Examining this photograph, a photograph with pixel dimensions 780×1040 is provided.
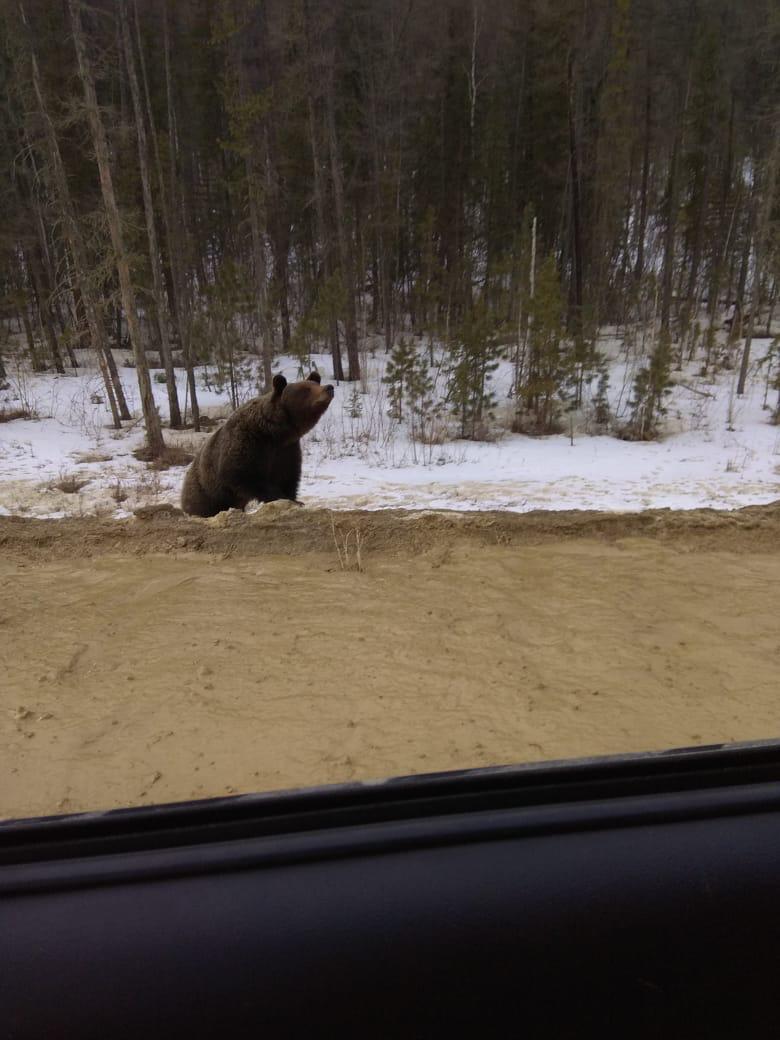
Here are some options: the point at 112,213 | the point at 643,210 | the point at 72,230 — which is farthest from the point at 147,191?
the point at 643,210

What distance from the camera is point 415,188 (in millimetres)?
25859

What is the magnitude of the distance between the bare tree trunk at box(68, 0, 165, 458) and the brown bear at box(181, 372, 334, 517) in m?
5.74

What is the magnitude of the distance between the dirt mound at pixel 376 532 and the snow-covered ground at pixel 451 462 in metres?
1.69

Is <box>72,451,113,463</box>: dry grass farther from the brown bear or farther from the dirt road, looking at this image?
the dirt road

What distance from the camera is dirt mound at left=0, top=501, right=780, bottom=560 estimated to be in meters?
6.28

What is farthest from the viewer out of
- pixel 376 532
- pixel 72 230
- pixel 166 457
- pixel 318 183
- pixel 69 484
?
pixel 318 183

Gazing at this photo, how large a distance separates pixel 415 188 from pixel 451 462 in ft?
59.6

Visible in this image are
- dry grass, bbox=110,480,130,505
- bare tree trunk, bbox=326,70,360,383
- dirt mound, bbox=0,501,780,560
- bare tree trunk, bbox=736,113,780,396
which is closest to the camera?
dirt mound, bbox=0,501,780,560

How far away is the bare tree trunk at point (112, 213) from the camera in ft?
37.9

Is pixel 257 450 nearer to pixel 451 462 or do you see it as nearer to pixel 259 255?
pixel 451 462

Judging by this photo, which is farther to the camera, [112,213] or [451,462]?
[112,213]

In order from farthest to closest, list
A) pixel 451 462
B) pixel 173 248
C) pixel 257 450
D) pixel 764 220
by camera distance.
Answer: pixel 173 248 < pixel 764 220 < pixel 451 462 < pixel 257 450

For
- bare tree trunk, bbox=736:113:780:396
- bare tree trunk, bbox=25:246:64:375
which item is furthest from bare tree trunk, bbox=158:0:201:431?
bare tree trunk, bbox=736:113:780:396

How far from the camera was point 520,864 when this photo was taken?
1.01 m
